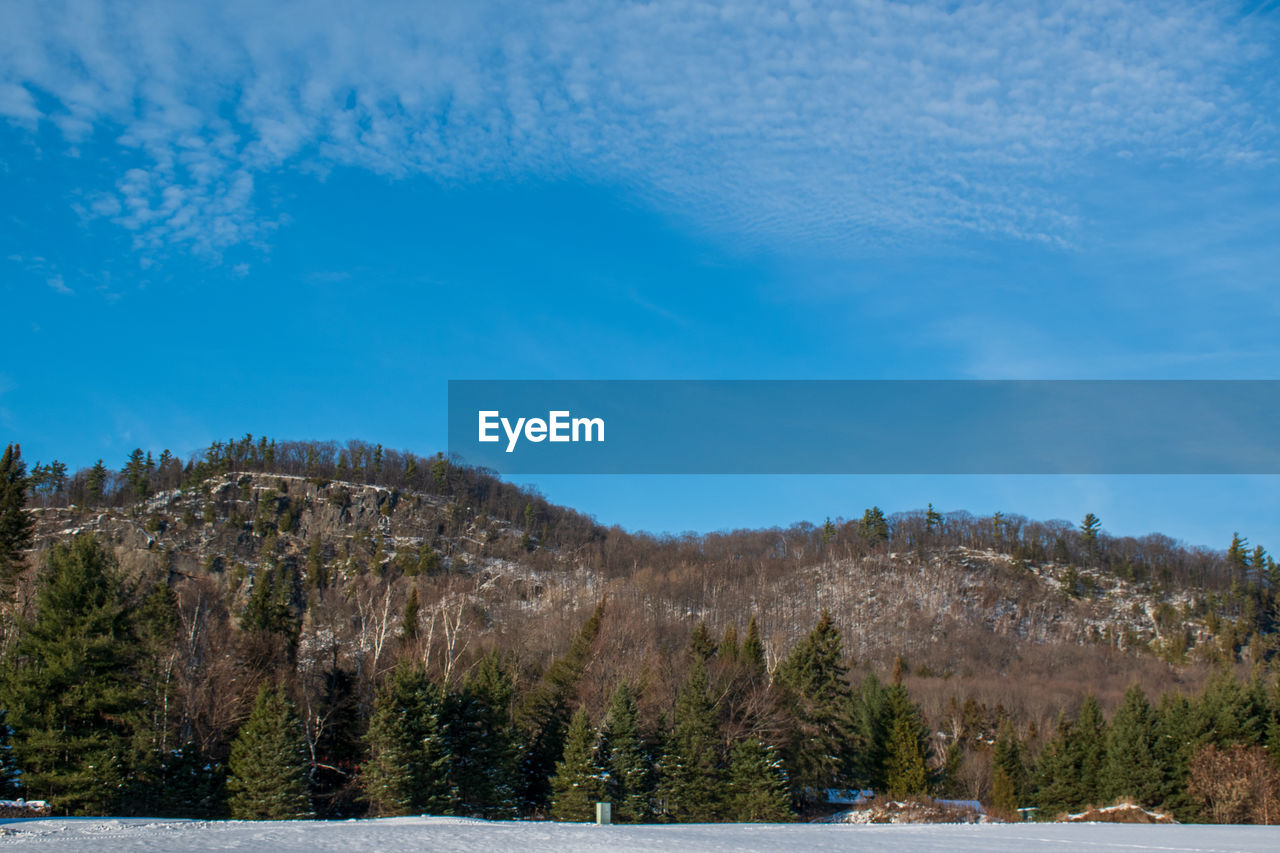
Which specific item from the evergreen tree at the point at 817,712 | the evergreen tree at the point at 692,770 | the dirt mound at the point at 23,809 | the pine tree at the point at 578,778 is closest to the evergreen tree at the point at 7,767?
the dirt mound at the point at 23,809

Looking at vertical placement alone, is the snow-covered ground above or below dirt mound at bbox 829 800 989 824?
above

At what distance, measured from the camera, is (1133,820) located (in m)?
38.1

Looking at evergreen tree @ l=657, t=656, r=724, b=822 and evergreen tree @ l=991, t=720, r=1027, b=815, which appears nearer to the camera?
evergreen tree @ l=657, t=656, r=724, b=822

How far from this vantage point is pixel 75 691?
Answer: 1160 inches

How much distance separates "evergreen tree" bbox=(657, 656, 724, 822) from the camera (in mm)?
39094

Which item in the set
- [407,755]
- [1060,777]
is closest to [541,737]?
[407,755]

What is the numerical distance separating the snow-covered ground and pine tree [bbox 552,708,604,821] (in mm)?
14643

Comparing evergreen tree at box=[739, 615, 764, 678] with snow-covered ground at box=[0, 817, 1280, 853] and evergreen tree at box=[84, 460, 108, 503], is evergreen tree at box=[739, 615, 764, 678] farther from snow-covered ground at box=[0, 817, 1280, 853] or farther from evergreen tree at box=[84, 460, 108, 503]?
evergreen tree at box=[84, 460, 108, 503]

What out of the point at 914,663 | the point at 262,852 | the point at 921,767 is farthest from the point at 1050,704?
the point at 262,852

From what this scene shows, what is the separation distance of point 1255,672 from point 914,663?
10524 centimetres

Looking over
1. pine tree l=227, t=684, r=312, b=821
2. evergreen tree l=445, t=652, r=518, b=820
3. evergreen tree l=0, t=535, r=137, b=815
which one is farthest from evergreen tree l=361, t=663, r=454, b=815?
evergreen tree l=0, t=535, r=137, b=815

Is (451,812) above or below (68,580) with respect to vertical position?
below

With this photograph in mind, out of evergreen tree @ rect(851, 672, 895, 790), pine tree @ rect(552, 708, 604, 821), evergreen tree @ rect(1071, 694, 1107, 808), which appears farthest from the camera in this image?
evergreen tree @ rect(1071, 694, 1107, 808)

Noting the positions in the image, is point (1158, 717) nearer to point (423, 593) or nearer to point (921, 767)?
point (921, 767)
